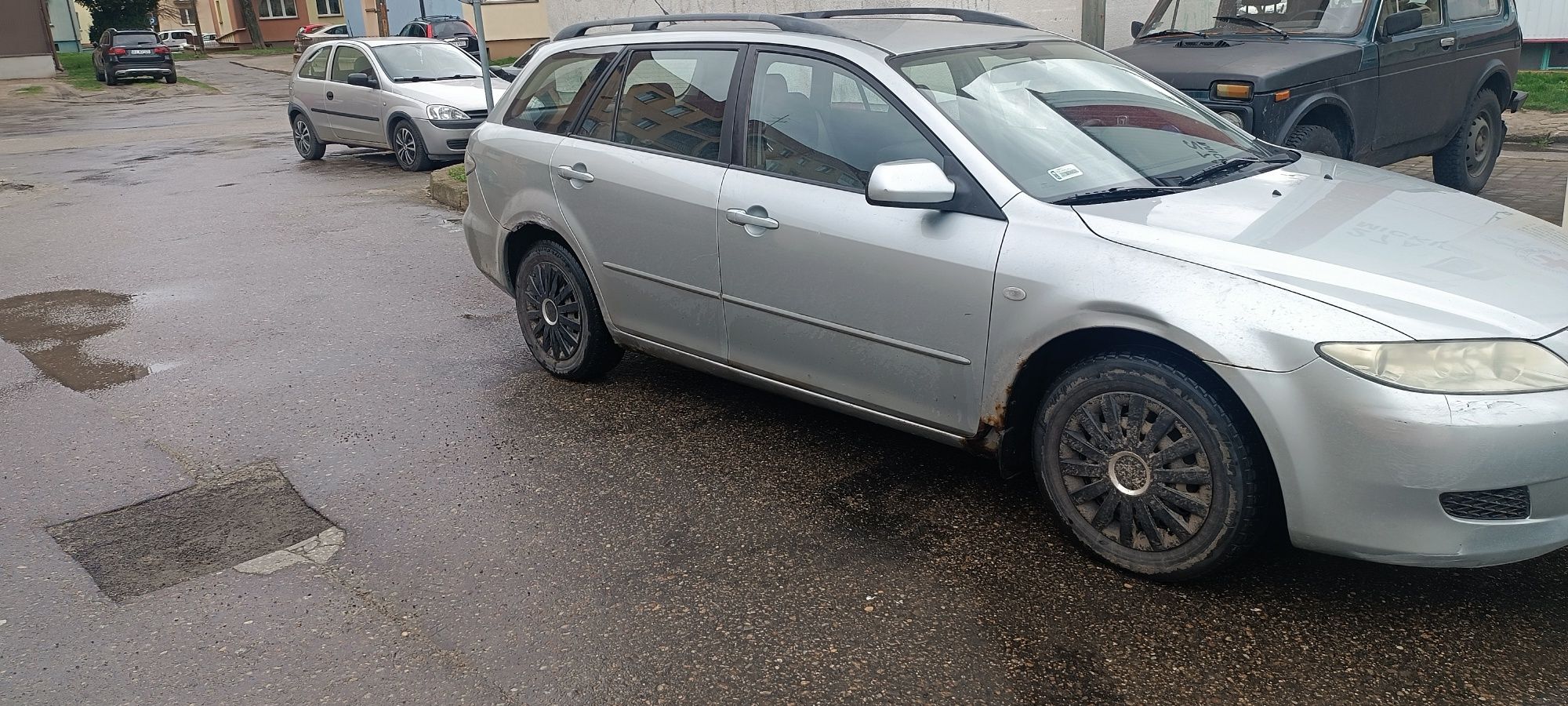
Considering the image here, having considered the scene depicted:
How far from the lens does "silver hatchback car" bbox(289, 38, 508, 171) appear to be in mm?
13445

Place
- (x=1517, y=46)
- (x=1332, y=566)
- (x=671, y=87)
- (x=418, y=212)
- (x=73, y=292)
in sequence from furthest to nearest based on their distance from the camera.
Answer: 1. (x=418, y=212)
2. (x=1517, y=46)
3. (x=73, y=292)
4. (x=671, y=87)
5. (x=1332, y=566)

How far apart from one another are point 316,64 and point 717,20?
12148 millimetres

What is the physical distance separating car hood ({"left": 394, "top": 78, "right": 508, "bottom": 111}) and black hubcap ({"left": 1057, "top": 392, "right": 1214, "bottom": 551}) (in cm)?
1120

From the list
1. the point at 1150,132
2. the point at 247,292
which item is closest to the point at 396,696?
the point at 1150,132

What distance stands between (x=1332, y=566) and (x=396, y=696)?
274 cm

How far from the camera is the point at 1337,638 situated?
127 inches

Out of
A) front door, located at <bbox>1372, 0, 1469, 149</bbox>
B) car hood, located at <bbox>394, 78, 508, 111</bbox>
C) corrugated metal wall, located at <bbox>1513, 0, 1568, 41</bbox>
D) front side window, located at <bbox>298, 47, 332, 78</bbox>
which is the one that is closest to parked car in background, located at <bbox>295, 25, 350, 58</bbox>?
front side window, located at <bbox>298, 47, 332, 78</bbox>

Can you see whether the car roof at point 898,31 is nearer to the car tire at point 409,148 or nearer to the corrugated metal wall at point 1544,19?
the car tire at point 409,148

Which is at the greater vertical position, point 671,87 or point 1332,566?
point 671,87

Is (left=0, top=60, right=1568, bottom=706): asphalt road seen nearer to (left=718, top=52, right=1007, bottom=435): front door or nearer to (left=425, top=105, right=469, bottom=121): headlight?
(left=718, top=52, right=1007, bottom=435): front door

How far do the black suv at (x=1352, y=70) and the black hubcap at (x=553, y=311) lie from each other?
405cm

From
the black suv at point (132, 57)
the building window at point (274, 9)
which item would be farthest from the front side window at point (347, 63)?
the building window at point (274, 9)

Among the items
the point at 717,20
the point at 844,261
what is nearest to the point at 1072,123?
the point at 844,261

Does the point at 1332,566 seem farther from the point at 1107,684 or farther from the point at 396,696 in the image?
the point at 396,696
